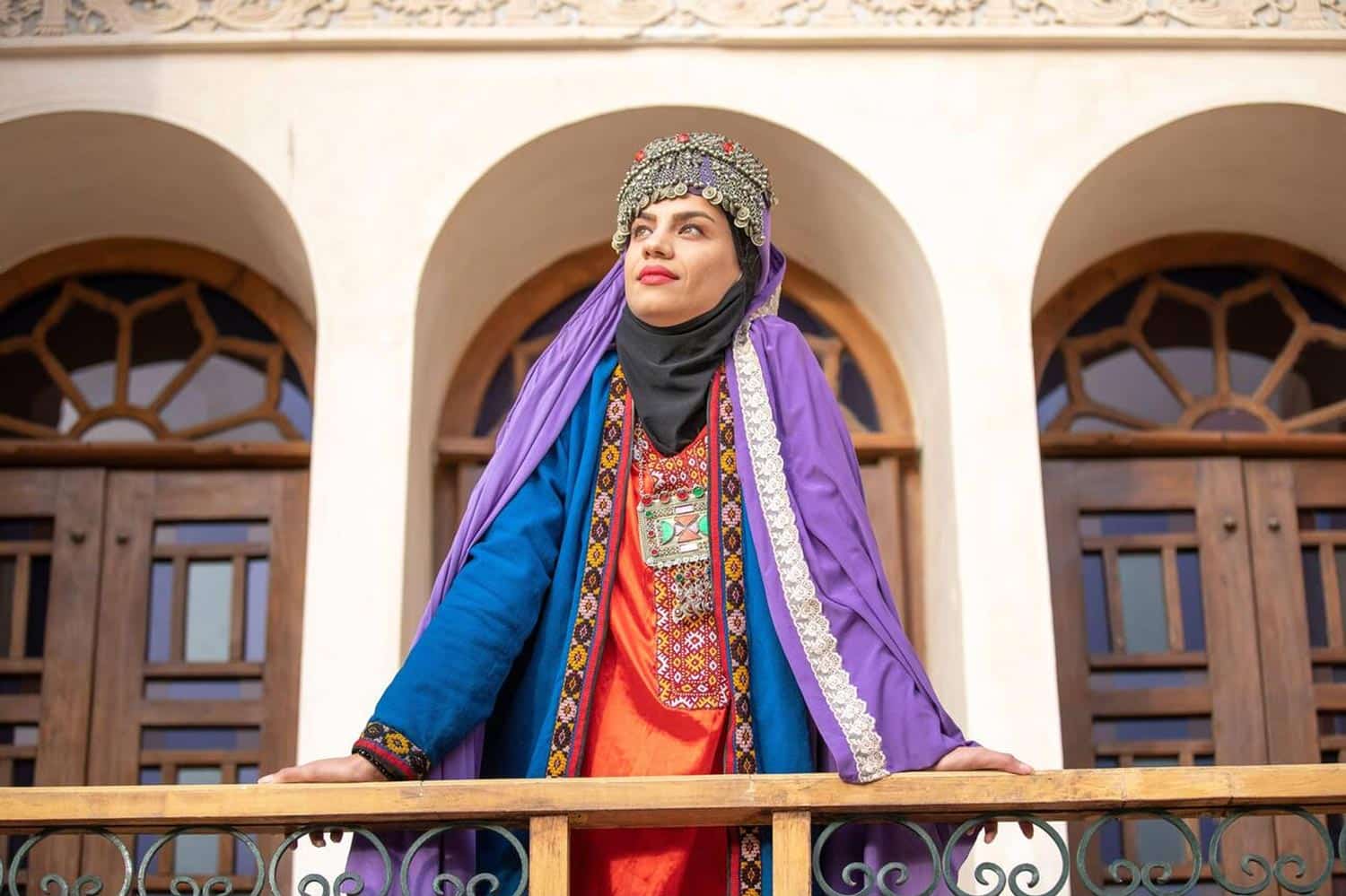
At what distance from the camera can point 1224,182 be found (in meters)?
5.66

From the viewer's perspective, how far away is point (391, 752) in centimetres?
325

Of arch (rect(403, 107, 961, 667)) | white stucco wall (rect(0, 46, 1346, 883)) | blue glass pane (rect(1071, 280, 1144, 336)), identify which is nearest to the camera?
white stucco wall (rect(0, 46, 1346, 883))

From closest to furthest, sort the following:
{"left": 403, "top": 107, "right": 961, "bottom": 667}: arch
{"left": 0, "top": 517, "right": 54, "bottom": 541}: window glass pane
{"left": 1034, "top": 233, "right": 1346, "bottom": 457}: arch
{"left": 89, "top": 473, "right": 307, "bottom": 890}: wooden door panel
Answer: {"left": 403, "top": 107, "right": 961, "bottom": 667}: arch < {"left": 89, "top": 473, "right": 307, "bottom": 890}: wooden door panel < {"left": 0, "top": 517, "right": 54, "bottom": 541}: window glass pane < {"left": 1034, "top": 233, "right": 1346, "bottom": 457}: arch

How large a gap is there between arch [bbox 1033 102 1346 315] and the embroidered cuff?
2625 millimetres

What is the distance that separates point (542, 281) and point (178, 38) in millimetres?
1246

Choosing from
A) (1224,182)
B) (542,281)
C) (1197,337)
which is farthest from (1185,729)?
(542,281)

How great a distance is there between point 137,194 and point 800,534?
9.58 feet

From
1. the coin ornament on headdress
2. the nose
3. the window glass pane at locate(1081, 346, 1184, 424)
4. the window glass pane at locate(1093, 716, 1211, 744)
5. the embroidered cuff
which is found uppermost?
the window glass pane at locate(1081, 346, 1184, 424)

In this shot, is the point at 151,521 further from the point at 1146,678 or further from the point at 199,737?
the point at 1146,678

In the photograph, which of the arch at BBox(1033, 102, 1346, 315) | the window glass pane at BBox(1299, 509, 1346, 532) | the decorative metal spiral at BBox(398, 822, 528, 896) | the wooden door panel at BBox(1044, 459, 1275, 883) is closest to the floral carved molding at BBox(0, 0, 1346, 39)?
the arch at BBox(1033, 102, 1346, 315)

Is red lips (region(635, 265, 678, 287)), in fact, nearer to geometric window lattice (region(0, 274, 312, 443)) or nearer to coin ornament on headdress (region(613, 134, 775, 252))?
coin ornament on headdress (region(613, 134, 775, 252))

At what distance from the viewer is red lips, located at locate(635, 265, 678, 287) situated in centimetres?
364

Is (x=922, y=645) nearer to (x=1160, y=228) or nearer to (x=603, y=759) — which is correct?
(x=1160, y=228)

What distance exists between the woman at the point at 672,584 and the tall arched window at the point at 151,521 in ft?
6.60
